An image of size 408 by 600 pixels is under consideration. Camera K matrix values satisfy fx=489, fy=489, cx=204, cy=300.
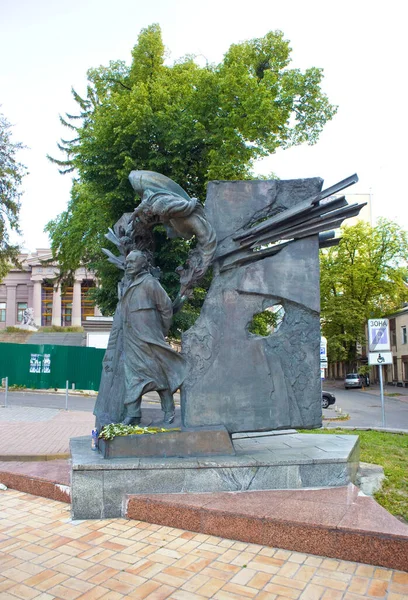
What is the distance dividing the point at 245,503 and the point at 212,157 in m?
14.9

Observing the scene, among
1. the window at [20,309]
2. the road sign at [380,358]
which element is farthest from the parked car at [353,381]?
the window at [20,309]

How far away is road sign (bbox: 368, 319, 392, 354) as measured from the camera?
1314 cm

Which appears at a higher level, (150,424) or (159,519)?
(150,424)

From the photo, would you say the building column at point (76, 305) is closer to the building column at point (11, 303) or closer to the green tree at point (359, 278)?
the building column at point (11, 303)

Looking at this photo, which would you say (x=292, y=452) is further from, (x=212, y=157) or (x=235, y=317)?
(x=212, y=157)

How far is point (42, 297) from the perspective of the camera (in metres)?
62.2

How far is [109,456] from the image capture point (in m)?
5.20

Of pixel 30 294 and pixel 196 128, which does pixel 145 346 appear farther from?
pixel 30 294

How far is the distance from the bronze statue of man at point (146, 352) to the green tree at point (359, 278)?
111 ft

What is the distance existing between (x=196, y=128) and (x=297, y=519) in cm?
1594

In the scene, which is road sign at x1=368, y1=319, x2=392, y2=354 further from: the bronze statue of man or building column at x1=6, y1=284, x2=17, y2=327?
building column at x1=6, y1=284, x2=17, y2=327

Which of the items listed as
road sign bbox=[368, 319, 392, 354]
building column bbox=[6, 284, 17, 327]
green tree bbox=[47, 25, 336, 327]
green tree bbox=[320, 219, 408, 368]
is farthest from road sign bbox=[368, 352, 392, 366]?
building column bbox=[6, 284, 17, 327]

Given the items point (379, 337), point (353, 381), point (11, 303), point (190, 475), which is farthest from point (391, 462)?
point (11, 303)

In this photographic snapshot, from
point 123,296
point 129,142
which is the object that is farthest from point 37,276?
point 123,296
